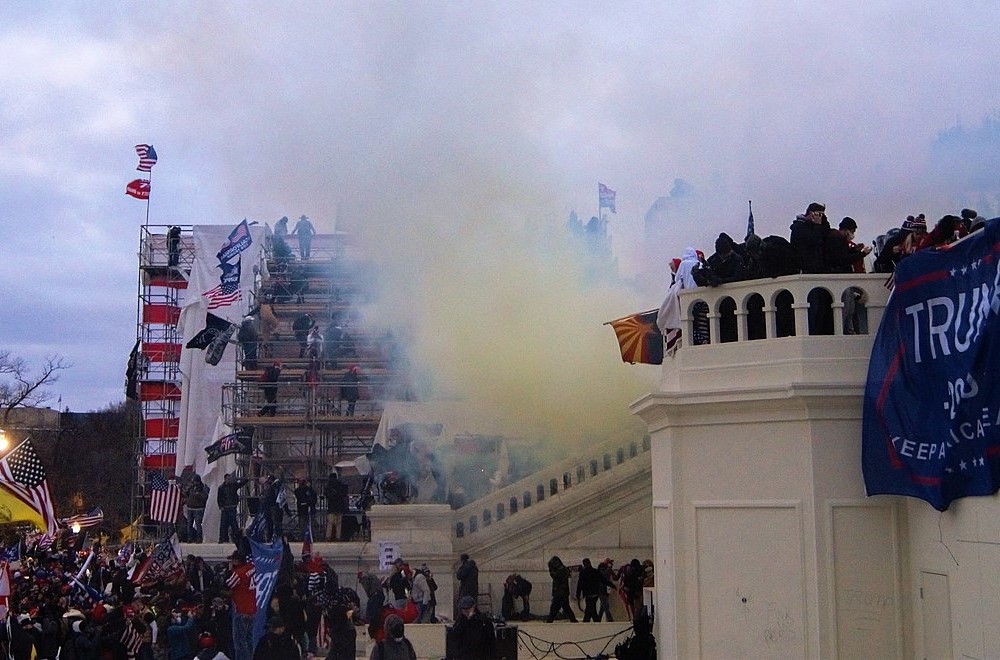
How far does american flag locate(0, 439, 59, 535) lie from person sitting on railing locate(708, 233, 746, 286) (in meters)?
11.3

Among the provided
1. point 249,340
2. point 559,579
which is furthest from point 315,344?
point 559,579

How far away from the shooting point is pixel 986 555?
916 centimetres

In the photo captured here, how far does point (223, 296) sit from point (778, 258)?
2226 centimetres

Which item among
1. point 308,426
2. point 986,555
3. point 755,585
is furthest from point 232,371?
point 986,555

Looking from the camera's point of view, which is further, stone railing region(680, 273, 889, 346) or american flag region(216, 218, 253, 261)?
american flag region(216, 218, 253, 261)

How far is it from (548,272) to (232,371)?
12.9 metres

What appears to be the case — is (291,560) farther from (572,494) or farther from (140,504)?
(140,504)

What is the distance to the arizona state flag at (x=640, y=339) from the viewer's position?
15.2 m

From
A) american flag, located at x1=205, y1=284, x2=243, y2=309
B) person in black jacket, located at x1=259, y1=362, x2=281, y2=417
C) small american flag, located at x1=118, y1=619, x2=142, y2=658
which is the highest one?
american flag, located at x1=205, y1=284, x2=243, y2=309

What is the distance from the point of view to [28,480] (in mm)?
17641

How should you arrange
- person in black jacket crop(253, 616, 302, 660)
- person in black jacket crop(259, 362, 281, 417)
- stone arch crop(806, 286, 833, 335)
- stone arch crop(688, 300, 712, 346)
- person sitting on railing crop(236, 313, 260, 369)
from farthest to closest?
person sitting on railing crop(236, 313, 260, 369), person in black jacket crop(259, 362, 281, 417), person in black jacket crop(253, 616, 302, 660), stone arch crop(688, 300, 712, 346), stone arch crop(806, 286, 833, 335)

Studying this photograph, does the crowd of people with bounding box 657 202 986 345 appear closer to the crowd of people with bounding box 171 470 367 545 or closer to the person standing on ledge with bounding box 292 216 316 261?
the crowd of people with bounding box 171 470 367 545

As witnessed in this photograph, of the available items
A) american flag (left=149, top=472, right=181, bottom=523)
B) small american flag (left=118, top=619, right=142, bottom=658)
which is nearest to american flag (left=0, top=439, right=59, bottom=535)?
small american flag (left=118, top=619, right=142, bottom=658)

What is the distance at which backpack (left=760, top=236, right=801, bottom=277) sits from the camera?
12.0 m
